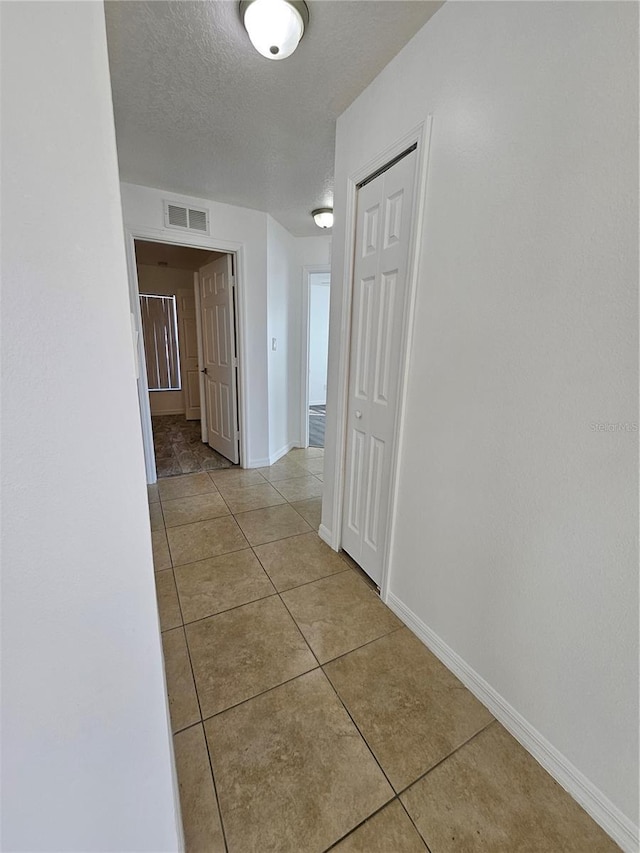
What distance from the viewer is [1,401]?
42 cm

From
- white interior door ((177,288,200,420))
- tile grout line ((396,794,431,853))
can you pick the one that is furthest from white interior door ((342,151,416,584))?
white interior door ((177,288,200,420))

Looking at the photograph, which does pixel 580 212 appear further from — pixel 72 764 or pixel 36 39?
pixel 72 764

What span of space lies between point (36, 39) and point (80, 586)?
718mm

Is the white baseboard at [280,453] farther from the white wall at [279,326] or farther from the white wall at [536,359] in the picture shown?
the white wall at [536,359]

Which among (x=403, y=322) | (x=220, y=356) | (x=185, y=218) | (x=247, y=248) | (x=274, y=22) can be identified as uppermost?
(x=274, y=22)

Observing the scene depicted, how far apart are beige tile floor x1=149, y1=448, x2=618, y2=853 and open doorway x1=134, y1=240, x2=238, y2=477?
2.58 meters

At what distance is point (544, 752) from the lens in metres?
1.11

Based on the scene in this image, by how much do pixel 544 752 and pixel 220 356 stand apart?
367 centimetres

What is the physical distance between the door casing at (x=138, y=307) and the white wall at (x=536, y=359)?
78.9 inches

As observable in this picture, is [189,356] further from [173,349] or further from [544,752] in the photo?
[544,752]

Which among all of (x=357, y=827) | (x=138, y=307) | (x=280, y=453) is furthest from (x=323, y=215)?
(x=357, y=827)

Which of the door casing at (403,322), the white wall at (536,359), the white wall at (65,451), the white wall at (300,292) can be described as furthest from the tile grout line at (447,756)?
the white wall at (300,292)

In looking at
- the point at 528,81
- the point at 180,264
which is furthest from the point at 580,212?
the point at 180,264

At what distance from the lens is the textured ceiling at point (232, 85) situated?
131 centimetres
